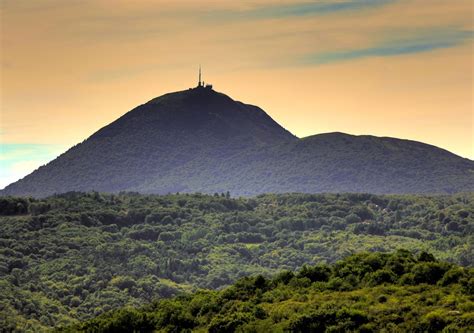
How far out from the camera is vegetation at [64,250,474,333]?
7994 cm

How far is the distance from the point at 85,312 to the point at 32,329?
2815 centimetres

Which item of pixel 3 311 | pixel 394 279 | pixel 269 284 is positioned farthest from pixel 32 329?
pixel 394 279

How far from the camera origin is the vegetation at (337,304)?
3147 inches

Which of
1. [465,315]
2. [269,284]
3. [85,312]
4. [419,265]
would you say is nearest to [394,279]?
[419,265]

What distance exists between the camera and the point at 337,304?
284 feet

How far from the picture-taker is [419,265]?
95.7 m

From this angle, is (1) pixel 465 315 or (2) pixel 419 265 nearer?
(1) pixel 465 315

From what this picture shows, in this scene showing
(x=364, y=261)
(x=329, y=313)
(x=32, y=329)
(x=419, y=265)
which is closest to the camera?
(x=329, y=313)

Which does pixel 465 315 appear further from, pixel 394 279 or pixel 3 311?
pixel 3 311

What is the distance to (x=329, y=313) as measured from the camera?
270 ft

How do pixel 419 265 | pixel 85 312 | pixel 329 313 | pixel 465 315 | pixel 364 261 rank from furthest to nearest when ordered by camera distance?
pixel 85 312
pixel 364 261
pixel 419 265
pixel 329 313
pixel 465 315

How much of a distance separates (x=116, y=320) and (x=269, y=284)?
15.2 m

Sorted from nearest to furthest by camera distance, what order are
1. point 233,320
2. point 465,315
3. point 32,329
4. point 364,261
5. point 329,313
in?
point 465,315, point 329,313, point 233,320, point 364,261, point 32,329

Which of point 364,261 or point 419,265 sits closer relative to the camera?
point 419,265
